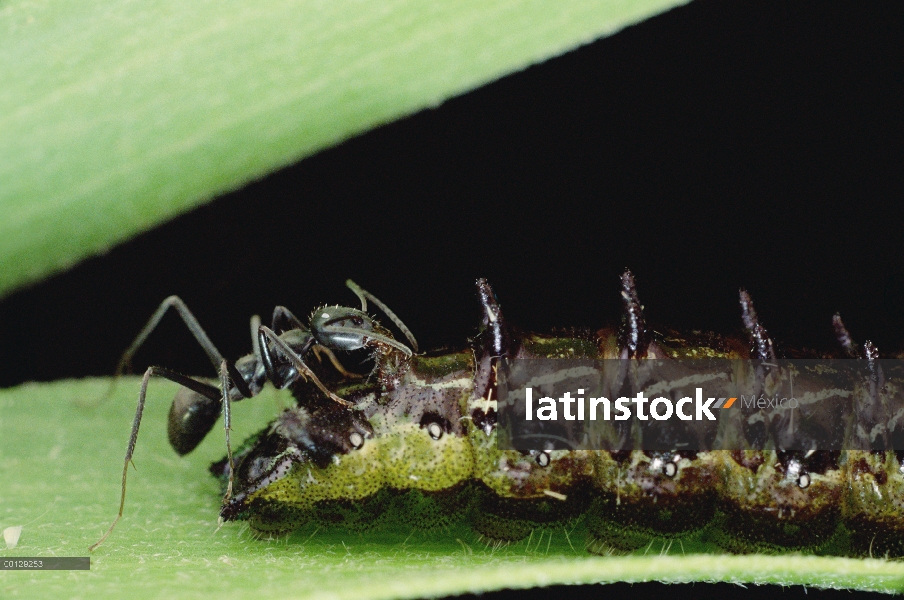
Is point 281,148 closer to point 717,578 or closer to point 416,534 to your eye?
point 416,534

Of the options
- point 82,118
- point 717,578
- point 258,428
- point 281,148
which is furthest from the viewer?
point 258,428

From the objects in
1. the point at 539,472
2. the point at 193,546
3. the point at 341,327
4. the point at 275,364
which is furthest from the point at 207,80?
the point at 539,472

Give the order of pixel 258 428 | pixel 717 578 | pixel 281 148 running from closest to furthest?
pixel 717 578, pixel 281 148, pixel 258 428

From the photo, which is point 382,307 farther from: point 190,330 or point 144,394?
point 144,394

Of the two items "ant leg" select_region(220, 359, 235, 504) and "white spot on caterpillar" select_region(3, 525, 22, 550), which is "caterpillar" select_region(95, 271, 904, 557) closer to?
"ant leg" select_region(220, 359, 235, 504)

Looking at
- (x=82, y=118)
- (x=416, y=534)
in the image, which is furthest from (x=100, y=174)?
(x=416, y=534)

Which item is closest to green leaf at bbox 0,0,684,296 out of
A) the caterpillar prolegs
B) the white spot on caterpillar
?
the caterpillar prolegs
